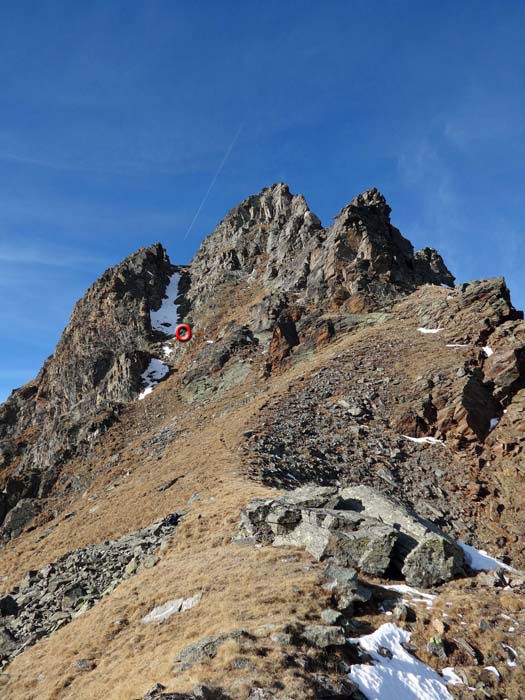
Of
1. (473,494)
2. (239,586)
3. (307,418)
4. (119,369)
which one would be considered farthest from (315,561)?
(119,369)

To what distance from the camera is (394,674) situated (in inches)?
388

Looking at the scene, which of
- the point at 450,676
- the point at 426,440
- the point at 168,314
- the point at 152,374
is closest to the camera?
the point at 450,676

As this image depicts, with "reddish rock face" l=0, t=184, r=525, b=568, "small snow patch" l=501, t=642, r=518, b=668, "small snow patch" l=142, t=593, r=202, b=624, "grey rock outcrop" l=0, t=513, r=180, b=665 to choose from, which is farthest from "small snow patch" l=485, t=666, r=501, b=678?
"reddish rock face" l=0, t=184, r=525, b=568

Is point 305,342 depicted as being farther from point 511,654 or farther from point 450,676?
point 450,676

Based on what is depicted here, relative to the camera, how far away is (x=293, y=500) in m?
19.1

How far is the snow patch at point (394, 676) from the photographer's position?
932 cm

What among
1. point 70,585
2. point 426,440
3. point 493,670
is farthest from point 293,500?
point 426,440

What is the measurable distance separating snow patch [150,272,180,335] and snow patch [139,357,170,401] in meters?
13.7

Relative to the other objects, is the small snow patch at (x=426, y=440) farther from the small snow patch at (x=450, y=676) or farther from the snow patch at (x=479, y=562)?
the small snow patch at (x=450, y=676)

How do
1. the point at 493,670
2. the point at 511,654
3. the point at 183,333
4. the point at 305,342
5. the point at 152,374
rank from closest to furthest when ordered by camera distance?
the point at 493,670 < the point at 511,654 < the point at 305,342 < the point at 152,374 < the point at 183,333

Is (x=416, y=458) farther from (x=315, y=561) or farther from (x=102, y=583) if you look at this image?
(x=102, y=583)

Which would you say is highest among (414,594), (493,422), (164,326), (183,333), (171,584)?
(164,326)

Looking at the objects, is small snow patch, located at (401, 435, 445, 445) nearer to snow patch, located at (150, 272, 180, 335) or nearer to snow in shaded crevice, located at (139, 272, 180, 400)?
snow in shaded crevice, located at (139, 272, 180, 400)

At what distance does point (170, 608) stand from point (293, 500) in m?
6.73
